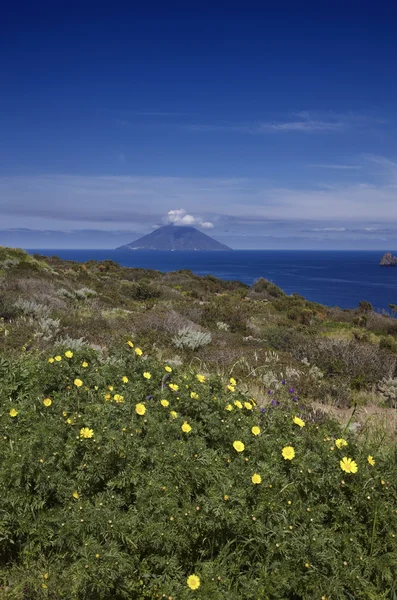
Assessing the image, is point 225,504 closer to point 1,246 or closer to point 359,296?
point 1,246

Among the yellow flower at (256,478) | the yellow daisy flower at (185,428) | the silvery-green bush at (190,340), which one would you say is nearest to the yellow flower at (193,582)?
the yellow flower at (256,478)

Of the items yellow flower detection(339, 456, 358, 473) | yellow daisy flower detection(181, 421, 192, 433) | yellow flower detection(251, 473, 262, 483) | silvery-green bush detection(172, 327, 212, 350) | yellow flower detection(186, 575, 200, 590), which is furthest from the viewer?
silvery-green bush detection(172, 327, 212, 350)

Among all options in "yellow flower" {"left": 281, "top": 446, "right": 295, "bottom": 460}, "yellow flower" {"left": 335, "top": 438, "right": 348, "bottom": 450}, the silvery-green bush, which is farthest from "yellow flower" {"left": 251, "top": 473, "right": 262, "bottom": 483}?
the silvery-green bush

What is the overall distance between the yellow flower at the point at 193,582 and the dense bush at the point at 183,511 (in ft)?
0.05

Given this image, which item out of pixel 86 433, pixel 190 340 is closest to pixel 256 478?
pixel 86 433

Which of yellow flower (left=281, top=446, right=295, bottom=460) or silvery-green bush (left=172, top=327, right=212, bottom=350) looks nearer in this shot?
yellow flower (left=281, top=446, right=295, bottom=460)

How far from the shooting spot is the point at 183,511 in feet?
8.38

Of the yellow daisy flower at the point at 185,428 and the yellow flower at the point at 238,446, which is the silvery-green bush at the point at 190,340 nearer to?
the yellow daisy flower at the point at 185,428

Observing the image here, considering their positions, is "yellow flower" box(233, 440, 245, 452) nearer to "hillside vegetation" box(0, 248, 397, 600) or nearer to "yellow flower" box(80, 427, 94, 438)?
"hillside vegetation" box(0, 248, 397, 600)

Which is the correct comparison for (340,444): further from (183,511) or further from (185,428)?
(183,511)

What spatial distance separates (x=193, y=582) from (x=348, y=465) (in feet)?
4.65

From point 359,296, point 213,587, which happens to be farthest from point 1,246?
point 359,296

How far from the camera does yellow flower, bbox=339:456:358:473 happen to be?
2.93 metres

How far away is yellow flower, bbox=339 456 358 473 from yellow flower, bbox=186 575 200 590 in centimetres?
132
